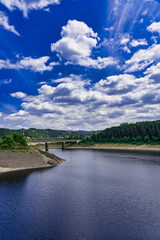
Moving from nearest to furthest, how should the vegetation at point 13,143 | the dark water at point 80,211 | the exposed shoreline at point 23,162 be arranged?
the dark water at point 80,211, the exposed shoreline at point 23,162, the vegetation at point 13,143

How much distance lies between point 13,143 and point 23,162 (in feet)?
44.2

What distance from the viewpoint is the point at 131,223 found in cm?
2589

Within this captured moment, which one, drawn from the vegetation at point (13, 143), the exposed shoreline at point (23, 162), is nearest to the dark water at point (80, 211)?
the exposed shoreline at point (23, 162)

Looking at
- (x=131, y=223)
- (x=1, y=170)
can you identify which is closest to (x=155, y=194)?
(x=131, y=223)

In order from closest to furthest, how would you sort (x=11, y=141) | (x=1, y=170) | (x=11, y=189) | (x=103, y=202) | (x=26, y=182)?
(x=103, y=202)
(x=11, y=189)
(x=26, y=182)
(x=1, y=170)
(x=11, y=141)

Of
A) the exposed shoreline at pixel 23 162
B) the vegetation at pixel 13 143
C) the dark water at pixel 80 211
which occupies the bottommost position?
the dark water at pixel 80 211

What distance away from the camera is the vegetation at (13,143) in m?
81.2

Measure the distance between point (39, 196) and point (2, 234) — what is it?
15.1 m

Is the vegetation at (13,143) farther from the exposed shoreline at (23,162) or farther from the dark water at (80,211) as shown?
the dark water at (80,211)

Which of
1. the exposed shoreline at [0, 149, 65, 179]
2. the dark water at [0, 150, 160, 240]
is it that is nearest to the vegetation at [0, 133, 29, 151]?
the exposed shoreline at [0, 149, 65, 179]

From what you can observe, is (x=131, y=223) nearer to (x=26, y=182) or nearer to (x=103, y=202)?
(x=103, y=202)

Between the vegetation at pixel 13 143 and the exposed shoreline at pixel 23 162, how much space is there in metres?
4.75

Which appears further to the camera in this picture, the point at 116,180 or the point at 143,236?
the point at 116,180

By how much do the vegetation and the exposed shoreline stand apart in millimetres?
4746
